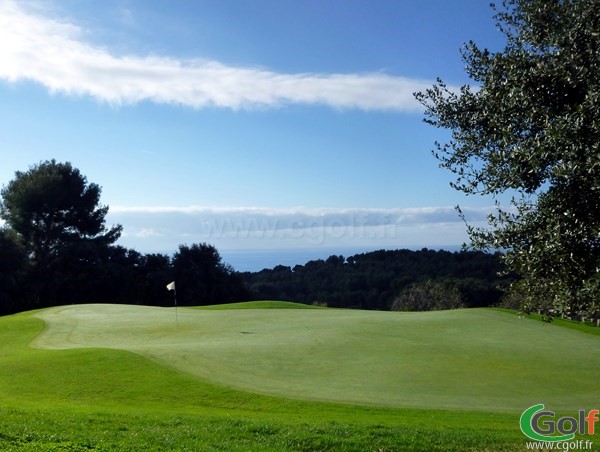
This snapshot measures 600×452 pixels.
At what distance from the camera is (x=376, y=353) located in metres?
20.7

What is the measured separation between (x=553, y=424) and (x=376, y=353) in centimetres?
801

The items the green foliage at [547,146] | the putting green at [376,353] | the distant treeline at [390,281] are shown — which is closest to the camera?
the green foliage at [547,146]

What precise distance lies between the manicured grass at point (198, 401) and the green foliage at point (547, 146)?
146 inches

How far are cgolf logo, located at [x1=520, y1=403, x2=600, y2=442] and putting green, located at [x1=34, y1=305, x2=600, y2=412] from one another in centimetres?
72

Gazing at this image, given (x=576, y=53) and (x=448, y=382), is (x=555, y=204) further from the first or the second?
(x=448, y=382)

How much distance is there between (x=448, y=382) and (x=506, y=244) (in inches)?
352

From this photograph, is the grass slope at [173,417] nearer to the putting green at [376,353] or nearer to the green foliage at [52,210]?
the putting green at [376,353]

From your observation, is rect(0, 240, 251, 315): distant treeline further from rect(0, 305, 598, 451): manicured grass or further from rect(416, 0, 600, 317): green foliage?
rect(416, 0, 600, 317): green foliage

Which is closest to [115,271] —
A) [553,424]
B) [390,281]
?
[390,281]

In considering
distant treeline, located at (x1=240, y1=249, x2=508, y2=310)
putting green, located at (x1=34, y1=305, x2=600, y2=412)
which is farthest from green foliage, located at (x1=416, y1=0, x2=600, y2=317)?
distant treeline, located at (x1=240, y1=249, x2=508, y2=310)

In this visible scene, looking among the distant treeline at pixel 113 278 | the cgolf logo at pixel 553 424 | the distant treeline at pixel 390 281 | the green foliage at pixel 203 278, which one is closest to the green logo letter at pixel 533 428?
the cgolf logo at pixel 553 424

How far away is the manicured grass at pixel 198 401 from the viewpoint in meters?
10.8

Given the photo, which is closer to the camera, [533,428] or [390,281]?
[533,428]

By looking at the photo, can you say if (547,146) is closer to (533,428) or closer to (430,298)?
(533,428)
